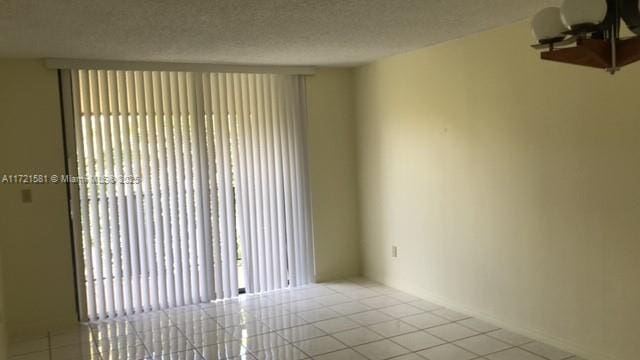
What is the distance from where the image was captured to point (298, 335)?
13.9 ft

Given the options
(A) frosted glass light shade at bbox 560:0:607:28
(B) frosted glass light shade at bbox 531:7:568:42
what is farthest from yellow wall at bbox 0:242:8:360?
(A) frosted glass light shade at bbox 560:0:607:28

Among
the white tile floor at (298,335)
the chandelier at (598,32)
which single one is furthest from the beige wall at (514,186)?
the chandelier at (598,32)

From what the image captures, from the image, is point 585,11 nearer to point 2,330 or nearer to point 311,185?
point 311,185

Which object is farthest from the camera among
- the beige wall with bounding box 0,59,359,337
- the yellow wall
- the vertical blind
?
the vertical blind

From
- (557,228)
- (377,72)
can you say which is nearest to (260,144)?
(377,72)

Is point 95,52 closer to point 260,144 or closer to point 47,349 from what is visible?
point 260,144

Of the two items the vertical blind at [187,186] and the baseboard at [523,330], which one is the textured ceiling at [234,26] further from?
the baseboard at [523,330]

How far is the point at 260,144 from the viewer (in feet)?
17.4

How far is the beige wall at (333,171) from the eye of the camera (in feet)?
18.5

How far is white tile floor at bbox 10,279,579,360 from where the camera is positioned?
12.5 feet

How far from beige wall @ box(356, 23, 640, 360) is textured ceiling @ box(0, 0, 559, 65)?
1.28 ft

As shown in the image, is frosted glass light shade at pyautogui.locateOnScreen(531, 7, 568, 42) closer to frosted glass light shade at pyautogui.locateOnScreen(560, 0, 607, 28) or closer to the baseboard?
frosted glass light shade at pyautogui.locateOnScreen(560, 0, 607, 28)

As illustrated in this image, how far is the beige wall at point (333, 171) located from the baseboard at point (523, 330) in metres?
0.93

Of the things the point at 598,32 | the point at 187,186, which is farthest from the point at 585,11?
the point at 187,186
